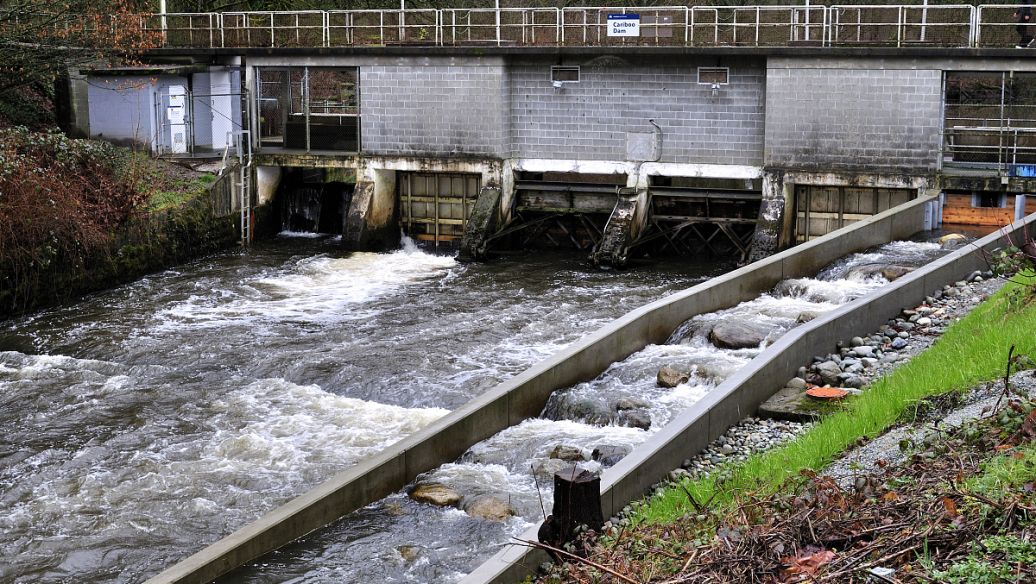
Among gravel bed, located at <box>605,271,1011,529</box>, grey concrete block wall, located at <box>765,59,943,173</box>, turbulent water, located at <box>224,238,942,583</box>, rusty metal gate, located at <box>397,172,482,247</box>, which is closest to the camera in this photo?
gravel bed, located at <box>605,271,1011,529</box>

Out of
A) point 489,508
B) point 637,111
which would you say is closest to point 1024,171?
point 637,111

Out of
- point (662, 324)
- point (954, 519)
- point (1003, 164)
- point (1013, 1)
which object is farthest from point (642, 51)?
point (954, 519)

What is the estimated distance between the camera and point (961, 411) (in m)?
9.09

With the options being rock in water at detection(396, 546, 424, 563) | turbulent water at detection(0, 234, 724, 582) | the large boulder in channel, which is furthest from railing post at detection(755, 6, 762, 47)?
rock in water at detection(396, 546, 424, 563)

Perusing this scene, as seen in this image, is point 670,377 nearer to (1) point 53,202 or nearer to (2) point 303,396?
(2) point 303,396

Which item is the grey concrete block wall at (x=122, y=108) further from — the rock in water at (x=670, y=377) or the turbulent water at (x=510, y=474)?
the rock in water at (x=670, y=377)

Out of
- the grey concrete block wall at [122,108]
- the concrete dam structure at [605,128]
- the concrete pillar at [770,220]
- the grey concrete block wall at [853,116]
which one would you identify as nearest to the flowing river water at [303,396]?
the concrete pillar at [770,220]

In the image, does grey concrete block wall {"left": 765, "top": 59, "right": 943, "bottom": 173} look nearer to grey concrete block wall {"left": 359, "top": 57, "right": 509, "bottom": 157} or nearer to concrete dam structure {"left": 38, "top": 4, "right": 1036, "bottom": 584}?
concrete dam structure {"left": 38, "top": 4, "right": 1036, "bottom": 584}

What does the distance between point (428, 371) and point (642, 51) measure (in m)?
11.0

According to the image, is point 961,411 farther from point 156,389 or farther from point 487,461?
point 156,389

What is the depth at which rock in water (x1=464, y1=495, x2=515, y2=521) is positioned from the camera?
10.9 m

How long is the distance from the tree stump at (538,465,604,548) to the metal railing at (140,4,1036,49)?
17.3 metres

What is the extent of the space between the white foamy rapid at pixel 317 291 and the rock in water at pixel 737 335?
678cm

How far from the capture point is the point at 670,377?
46.6 feet
